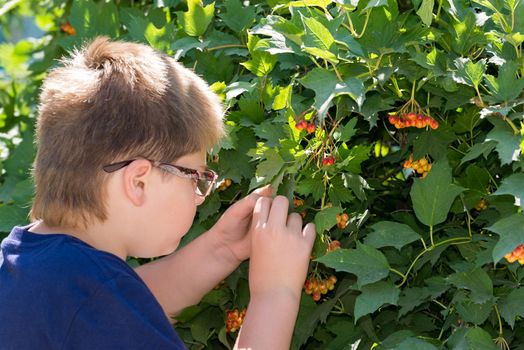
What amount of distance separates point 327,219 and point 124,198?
1.41 feet

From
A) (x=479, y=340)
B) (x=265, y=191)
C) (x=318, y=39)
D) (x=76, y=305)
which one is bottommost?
(x=479, y=340)

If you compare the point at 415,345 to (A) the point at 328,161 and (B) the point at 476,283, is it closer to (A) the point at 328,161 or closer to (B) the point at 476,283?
(B) the point at 476,283

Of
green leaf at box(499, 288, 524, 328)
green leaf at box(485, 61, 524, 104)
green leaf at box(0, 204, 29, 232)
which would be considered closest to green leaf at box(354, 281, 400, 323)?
green leaf at box(499, 288, 524, 328)

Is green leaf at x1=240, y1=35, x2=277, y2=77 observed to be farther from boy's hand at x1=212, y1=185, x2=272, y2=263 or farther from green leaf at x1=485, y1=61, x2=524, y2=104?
green leaf at x1=485, y1=61, x2=524, y2=104

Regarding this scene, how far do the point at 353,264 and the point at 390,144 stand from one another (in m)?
0.68

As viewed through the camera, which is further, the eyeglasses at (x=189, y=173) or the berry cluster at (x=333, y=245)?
the berry cluster at (x=333, y=245)

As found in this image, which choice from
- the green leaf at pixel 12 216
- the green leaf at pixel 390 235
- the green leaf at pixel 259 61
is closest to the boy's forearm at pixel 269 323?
the green leaf at pixel 390 235

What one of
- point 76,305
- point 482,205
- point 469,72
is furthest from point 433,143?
point 76,305

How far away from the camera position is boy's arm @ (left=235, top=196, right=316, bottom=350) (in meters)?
1.95

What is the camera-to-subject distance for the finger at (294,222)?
2.06 m

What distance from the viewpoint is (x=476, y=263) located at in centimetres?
197

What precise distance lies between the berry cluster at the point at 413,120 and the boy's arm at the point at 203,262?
0.33 metres

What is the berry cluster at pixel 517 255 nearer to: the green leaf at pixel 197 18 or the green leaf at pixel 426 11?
the green leaf at pixel 426 11

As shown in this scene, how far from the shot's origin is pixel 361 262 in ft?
6.68
